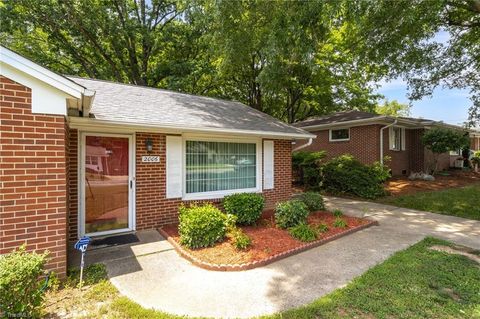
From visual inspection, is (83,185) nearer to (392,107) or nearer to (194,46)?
(194,46)

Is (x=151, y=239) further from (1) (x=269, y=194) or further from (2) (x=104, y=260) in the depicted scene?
(1) (x=269, y=194)

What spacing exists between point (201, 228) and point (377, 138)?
478 inches

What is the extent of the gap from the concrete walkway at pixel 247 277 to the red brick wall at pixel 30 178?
1.11 meters

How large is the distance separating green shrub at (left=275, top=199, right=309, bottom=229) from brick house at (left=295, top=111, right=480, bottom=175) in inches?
362

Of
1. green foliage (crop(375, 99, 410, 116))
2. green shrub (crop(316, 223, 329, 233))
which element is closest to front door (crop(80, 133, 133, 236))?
green shrub (crop(316, 223, 329, 233))

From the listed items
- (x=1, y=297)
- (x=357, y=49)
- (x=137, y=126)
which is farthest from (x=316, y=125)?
(x=1, y=297)

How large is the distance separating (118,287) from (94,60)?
17.1 m

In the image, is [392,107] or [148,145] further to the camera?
[392,107]

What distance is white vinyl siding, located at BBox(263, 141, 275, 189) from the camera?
799 cm

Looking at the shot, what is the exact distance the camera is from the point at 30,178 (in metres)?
3.53

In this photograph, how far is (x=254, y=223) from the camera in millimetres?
6449

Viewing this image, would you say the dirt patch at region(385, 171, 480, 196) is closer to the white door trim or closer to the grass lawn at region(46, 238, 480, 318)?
the grass lawn at region(46, 238, 480, 318)

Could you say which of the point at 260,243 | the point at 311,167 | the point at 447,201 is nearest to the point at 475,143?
the point at 447,201

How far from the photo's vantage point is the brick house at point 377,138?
1359 centimetres
